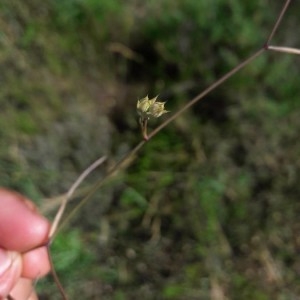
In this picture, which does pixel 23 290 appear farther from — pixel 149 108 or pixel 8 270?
pixel 149 108

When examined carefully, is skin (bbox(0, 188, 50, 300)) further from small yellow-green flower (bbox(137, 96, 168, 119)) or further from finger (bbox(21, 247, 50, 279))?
small yellow-green flower (bbox(137, 96, 168, 119))

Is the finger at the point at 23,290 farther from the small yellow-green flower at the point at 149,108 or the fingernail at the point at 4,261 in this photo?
the small yellow-green flower at the point at 149,108

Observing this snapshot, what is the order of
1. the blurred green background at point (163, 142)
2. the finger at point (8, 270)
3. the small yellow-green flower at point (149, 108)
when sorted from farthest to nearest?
Answer: the blurred green background at point (163, 142), the finger at point (8, 270), the small yellow-green flower at point (149, 108)

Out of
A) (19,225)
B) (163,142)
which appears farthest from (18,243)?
(163,142)

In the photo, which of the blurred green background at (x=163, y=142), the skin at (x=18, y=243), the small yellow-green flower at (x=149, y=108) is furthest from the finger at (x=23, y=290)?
the small yellow-green flower at (x=149, y=108)

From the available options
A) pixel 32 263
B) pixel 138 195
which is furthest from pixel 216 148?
pixel 32 263
